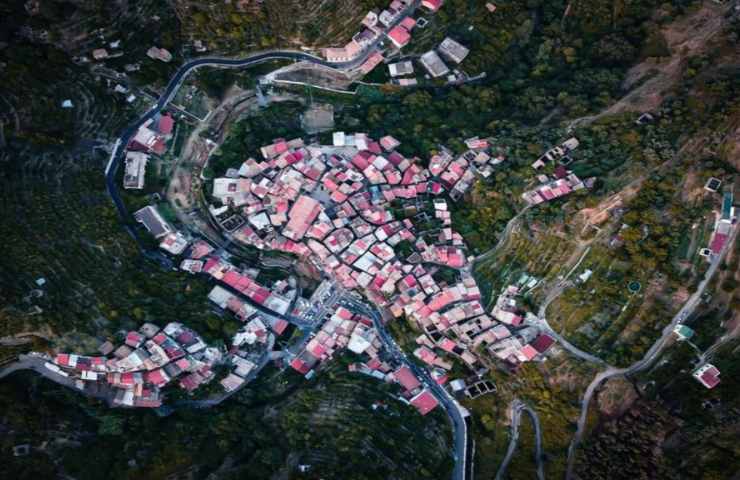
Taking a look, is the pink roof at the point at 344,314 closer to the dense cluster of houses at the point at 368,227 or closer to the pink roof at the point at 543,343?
the dense cluster of houses at the point at 368,227

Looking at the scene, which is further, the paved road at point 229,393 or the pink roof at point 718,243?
the paved road at point 229,393

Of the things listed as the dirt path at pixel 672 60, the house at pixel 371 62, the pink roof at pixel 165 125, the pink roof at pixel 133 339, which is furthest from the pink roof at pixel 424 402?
the pink roof at pixel 165 125

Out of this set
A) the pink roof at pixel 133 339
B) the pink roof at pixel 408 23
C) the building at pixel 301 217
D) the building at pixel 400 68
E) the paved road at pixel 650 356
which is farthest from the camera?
the building at pixel 400 68

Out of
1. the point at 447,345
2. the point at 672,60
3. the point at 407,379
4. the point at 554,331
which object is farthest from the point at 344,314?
the point at 672,60

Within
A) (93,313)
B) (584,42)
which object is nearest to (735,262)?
(584,42)

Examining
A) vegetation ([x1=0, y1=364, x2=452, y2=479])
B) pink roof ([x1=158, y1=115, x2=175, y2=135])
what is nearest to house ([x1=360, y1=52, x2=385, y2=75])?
pink roof ([x1=158, y1=115, x2=175, y2=135])

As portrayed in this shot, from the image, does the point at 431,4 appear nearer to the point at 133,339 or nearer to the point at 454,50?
the point at 454,50

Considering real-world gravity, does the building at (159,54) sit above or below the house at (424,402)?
above
